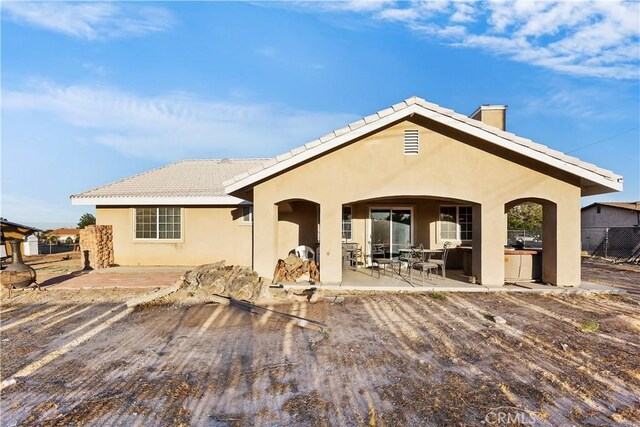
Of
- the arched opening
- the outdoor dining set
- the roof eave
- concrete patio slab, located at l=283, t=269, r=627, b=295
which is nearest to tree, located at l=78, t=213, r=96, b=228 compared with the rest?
the roof eave

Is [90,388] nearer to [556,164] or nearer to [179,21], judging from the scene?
[556,164]

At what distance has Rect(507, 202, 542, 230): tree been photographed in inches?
1324

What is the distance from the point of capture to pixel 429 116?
29.3 ft

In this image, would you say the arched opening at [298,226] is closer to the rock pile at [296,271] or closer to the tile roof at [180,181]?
the rock pile at [296,271]

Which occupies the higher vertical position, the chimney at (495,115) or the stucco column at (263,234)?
the chimney at (495,115)

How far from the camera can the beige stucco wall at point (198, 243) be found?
14070 millimetres

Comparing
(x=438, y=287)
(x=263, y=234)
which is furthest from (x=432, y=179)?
(x=263, y=234)

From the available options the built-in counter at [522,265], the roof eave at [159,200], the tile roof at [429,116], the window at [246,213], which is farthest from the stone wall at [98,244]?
the built-in counter at [522,265]

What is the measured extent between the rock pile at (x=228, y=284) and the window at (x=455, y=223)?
699cm

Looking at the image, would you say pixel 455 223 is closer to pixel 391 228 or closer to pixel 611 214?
pixel 391 228

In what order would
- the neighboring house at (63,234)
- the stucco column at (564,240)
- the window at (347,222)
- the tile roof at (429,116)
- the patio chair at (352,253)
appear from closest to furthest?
the tile roof at (429,116), the stucco column at (564,240), the patio chair at (352,253), the window at (347,222), the neighboring house at (63,234)

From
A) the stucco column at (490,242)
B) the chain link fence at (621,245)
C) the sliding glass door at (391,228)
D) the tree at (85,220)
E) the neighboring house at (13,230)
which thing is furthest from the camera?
the tree at (85,220)

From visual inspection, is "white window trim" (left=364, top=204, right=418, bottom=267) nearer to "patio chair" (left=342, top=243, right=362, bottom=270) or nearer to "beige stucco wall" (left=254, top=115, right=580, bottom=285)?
"patio chair" (left=342, top=243, right=362, bottom=270)

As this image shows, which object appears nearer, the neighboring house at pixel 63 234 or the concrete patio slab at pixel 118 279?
the concrete patio slab at pixel 118 279
